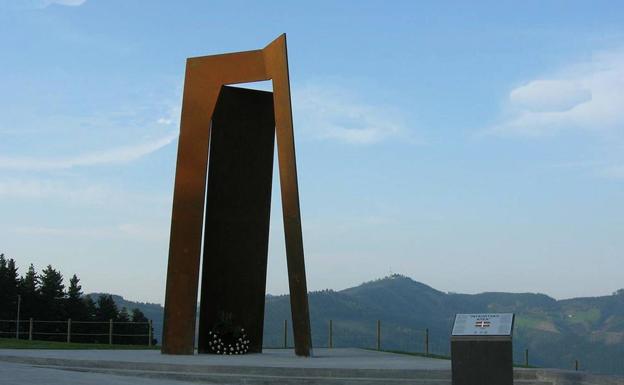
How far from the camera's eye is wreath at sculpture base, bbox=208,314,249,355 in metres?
19.2

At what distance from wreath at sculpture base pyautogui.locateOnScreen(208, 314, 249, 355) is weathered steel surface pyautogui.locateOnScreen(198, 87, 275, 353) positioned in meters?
0.09

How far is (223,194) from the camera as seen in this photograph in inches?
765

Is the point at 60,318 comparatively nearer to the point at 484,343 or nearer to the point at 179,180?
the point at 179,180

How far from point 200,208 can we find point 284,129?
270 cm

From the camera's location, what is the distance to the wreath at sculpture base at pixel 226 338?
758 inches

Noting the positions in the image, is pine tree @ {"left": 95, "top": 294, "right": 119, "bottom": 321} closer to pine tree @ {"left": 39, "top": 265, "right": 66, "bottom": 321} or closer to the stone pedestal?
pine tree @ {"left": 39, "top": 265, "right": 66, "bottom": 321}

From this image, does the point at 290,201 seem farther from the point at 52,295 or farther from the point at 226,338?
the point at 52,295

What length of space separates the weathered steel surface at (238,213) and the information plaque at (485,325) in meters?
8.79

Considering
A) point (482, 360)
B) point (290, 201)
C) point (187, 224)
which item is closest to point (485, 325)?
point (482, 360)

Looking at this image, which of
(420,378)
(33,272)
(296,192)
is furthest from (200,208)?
(33,272)

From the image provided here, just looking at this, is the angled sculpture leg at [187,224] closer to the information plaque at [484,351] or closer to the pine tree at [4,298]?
the information plaque at [484,351]

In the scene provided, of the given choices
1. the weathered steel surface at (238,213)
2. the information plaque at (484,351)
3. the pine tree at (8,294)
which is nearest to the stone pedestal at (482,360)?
Result: the information plaque at (484,351)

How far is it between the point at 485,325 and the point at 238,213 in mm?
9369

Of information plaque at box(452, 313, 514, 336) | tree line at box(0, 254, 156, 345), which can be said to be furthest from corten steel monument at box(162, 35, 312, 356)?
tree line at box(0, 254, 156, 345)
